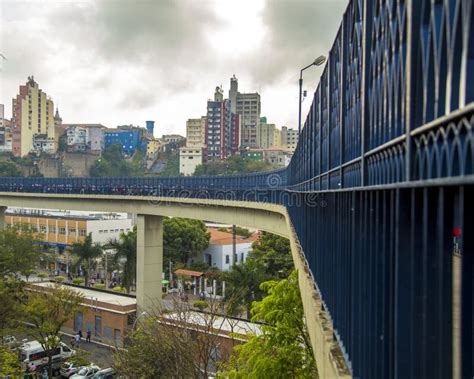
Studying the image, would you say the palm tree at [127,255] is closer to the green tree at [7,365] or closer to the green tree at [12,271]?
the green tree at [12,271]

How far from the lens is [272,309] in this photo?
11570mm

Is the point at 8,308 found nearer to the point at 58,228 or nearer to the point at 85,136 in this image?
the point at 58,228

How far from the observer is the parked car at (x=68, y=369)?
21.9m

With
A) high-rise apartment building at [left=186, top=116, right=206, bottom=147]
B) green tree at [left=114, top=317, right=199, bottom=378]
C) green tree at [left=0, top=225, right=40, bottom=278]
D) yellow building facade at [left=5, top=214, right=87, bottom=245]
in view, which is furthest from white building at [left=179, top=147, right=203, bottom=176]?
green tree at [left=114, top=317, right=199, bottom=378]

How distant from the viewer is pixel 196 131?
117 meters

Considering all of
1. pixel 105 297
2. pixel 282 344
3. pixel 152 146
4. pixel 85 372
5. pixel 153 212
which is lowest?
pixel 85 372

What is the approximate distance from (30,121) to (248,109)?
57.6 metres

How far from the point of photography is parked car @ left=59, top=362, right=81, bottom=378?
72.0ft

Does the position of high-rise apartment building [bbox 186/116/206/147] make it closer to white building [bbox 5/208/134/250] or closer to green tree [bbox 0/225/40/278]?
white building [bbox 5/208/134/250]

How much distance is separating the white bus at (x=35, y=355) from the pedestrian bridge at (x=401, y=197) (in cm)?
2091

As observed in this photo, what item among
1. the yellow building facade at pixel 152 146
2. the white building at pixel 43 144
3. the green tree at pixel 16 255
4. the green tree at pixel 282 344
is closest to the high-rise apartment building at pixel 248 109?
the yellow building facade at pixel 152 146

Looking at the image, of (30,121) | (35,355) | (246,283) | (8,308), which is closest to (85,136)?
(30,121)

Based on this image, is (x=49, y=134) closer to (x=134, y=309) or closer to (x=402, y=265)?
(x=134, y=309)

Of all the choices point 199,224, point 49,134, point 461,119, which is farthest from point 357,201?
point 49,134
